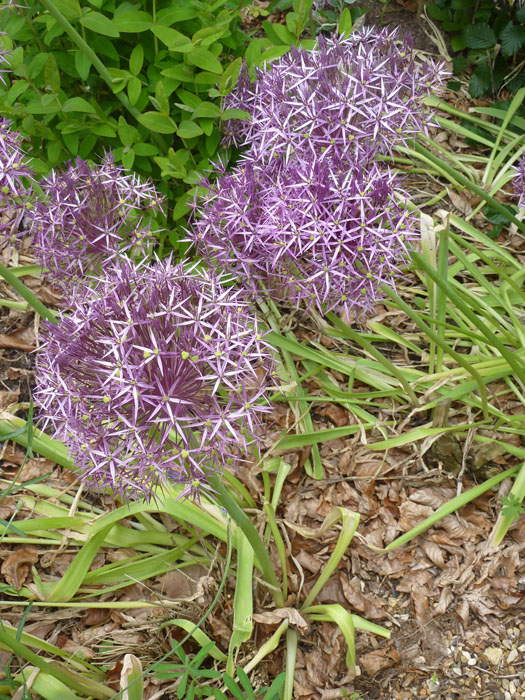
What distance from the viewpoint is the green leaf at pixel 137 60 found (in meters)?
2.93

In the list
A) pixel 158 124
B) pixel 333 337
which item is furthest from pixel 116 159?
pixel 333 337

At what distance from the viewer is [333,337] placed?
133 inches

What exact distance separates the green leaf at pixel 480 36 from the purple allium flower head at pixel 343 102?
173cm

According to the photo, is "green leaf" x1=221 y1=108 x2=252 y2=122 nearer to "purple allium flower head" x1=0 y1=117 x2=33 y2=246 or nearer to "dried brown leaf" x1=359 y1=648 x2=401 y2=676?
"purple allium flower head" x1=0 y1=117 x2=33 y2=246

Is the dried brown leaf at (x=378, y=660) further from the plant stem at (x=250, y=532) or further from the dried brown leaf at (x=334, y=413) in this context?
the dried brown leaf at (x=334, y=413)

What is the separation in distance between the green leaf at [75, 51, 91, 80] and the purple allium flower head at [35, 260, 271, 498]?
1.38m

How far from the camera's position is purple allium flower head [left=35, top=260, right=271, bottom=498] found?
1742 millimetres

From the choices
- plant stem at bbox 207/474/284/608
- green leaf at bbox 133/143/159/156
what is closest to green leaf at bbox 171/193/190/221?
green leaf at bbox 133/143/159/156

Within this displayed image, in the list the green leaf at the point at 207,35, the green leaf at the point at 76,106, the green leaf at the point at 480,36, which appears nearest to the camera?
the green leaf at the point at 207,35

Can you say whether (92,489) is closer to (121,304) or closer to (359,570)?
(359,570)

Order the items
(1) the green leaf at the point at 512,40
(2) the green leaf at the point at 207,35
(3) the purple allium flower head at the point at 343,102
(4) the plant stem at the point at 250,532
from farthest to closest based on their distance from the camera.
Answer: (1) the green leaf at the point at 512,40 < (2) the green leaf at the point at 207,35 < (3) the purple allium flower head at the point at 343,102 < (4) the plant stem at the point at 250,532

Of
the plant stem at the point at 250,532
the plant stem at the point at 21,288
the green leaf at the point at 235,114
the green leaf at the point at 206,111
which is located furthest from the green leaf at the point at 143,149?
the plant stem at the point at 250,532

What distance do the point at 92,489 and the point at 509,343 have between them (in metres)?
2.15

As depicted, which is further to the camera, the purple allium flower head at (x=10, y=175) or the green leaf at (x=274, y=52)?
the green leaf at (x=274, y=52)
